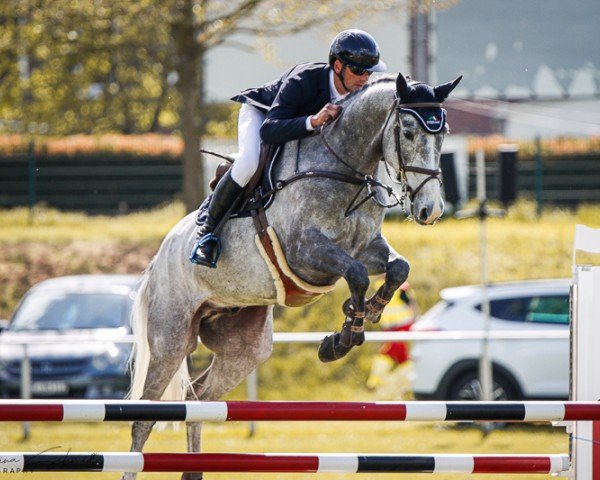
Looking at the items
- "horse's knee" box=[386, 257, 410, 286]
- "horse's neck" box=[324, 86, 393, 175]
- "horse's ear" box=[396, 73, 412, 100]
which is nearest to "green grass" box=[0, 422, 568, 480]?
"horse's knee" box=[386, 257, 410, 286]

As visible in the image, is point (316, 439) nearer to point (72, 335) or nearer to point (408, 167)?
point (72, 335)

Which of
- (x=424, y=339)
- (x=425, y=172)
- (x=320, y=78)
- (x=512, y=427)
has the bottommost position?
(x=512, y=427)

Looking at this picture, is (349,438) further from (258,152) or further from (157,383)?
(258,152)

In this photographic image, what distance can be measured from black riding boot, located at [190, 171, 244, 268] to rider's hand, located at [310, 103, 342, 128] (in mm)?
610

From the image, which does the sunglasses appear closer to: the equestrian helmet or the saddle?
the equestrian helmet

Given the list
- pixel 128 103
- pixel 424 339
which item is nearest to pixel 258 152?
pixel 424 339

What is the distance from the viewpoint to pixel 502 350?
1095cm

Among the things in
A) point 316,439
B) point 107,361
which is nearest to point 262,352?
point 316,439

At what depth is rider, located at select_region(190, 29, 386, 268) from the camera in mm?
5219

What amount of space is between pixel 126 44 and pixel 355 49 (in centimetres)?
960

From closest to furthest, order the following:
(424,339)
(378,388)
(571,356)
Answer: (571,356) < (424,339) < (378,388)

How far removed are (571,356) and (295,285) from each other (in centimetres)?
134

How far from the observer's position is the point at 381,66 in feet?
17.8

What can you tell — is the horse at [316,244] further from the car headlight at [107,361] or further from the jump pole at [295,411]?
the car headlight at [107,361]
